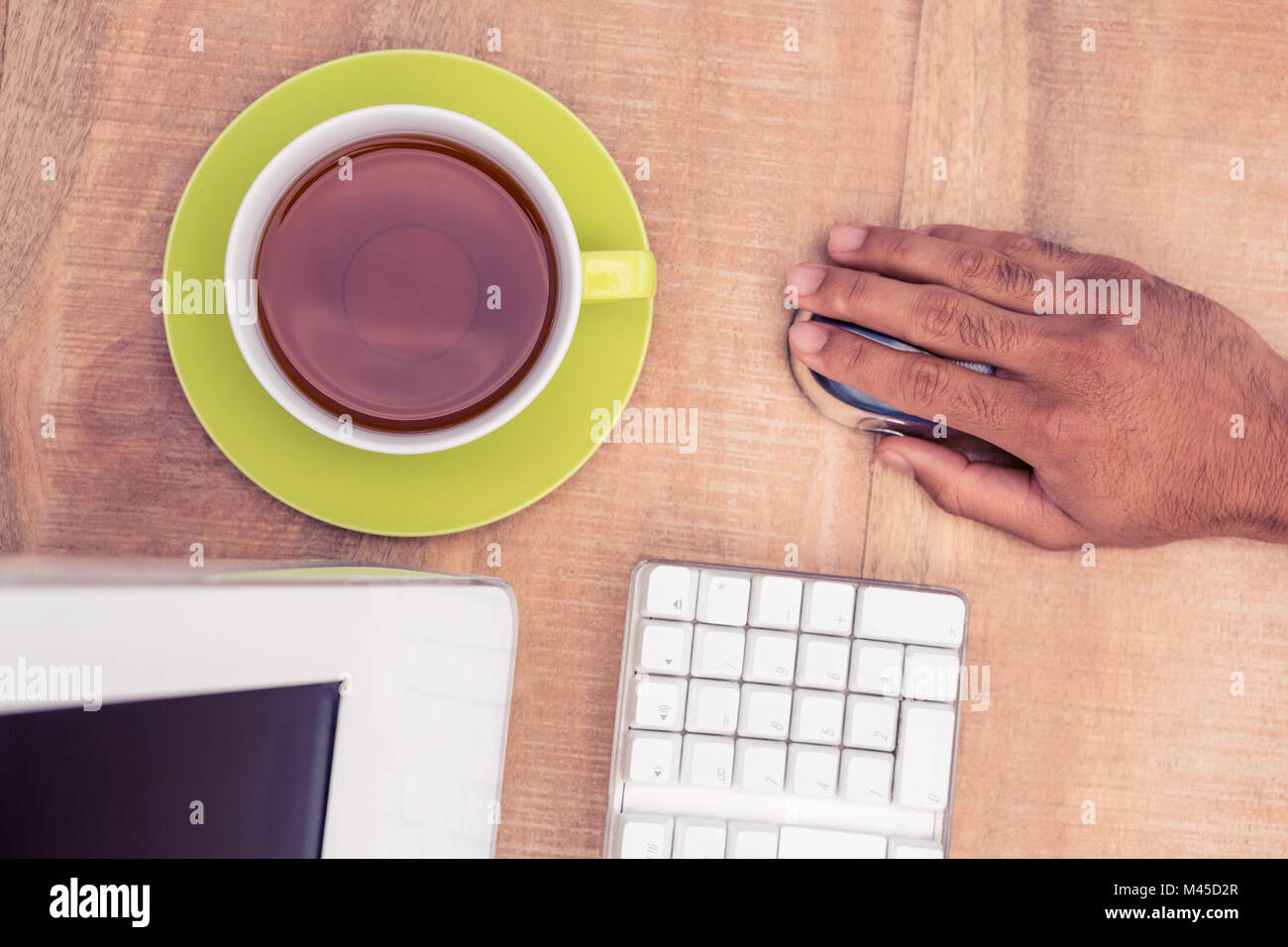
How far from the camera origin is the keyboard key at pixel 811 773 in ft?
1.86

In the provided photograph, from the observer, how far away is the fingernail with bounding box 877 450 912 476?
24.5 inches

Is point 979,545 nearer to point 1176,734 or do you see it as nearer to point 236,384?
point 1176,734

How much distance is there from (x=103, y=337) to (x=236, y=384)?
0.13 metres

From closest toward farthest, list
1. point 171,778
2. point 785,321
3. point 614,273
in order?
point 171,778
point 614,273
point 785,321

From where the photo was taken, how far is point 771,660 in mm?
571

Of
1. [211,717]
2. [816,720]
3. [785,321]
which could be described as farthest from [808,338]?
[211,717]

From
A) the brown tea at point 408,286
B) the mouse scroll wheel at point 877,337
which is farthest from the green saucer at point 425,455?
the mouse scroll wheel at point 877,337

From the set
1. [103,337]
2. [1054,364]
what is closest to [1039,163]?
[1054,364]

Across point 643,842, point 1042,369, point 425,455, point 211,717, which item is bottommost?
point 643,842

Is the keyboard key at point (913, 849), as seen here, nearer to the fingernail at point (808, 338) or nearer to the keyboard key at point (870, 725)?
the keyboard key at point (870, 725)

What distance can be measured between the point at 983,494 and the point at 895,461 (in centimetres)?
7

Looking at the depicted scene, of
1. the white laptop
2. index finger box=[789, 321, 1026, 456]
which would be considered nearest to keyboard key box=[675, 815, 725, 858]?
the white laptop

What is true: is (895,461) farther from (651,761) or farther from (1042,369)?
(651,761)
